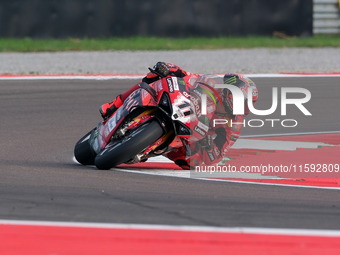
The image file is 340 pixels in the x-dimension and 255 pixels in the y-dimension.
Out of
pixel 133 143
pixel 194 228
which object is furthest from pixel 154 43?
pixel 194 228

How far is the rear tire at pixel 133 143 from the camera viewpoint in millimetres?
5219

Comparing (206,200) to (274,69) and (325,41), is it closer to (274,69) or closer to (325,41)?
(274,69)

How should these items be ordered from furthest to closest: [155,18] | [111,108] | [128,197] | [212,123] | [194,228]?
[155,18], [111,108], [212,123], [128,197], [194,228]

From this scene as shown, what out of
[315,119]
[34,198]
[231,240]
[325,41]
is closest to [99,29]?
[325,41]

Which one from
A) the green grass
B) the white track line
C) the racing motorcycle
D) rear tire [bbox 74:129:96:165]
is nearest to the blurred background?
the green grass

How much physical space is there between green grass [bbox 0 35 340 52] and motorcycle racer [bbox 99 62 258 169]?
9243 millimetres

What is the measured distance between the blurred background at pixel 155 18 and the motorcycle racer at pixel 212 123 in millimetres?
10070

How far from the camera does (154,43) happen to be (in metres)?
15.6

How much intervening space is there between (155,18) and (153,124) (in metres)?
11.0

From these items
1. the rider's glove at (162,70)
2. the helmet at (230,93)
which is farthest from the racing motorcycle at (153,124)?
the helmet at (230,93)

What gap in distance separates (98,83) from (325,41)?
8.25 m

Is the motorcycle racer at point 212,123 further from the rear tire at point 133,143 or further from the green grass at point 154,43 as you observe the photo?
the green grass at point 154,43

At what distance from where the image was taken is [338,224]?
13.6 ft

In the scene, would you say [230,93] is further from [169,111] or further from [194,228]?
[194,228]
